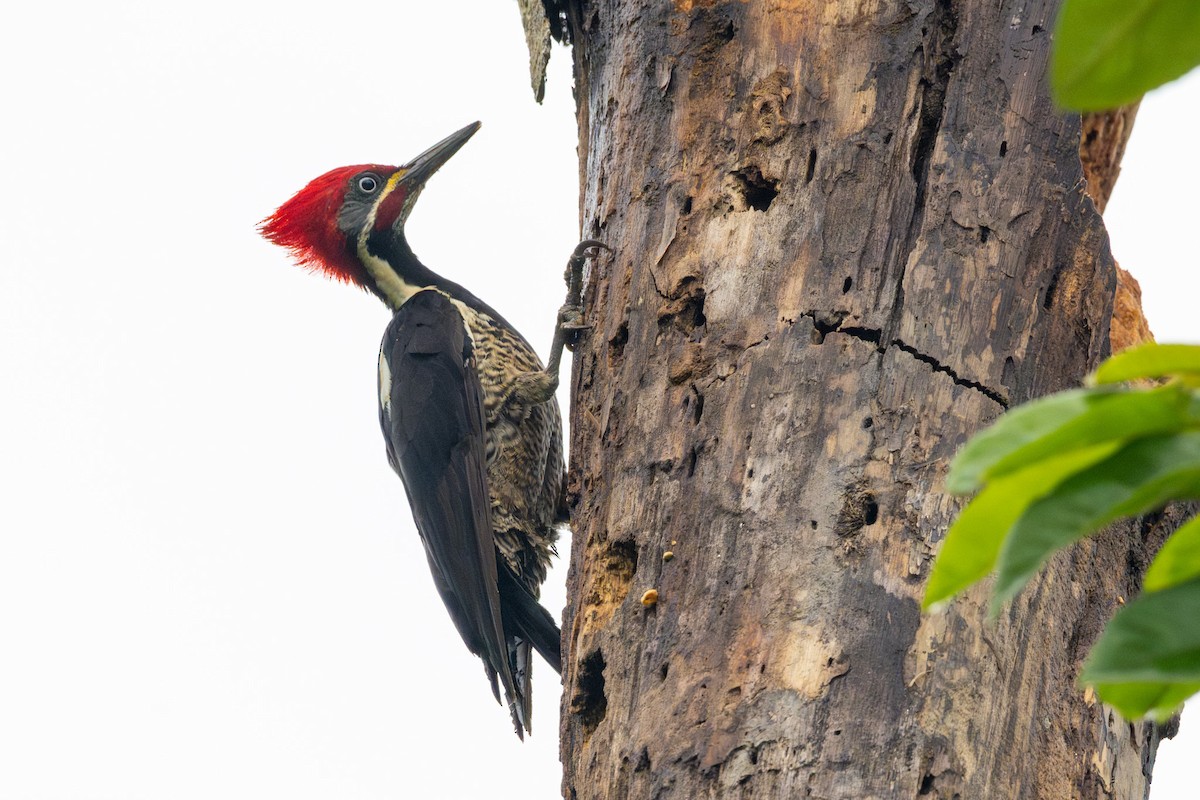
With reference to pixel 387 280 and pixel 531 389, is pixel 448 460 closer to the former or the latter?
pixel 531 389

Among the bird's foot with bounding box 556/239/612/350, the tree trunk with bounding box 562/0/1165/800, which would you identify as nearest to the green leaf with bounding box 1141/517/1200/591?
the tree trunk with bounding box 562/0/1165/800

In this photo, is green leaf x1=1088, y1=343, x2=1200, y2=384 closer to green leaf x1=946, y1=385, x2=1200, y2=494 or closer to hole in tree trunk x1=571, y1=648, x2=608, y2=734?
green leaf x1=946, y1=385, x2=1200, y2=494

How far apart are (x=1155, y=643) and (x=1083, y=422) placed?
0.37ft

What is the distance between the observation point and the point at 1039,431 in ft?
2.08

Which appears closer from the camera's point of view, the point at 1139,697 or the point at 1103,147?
the point at 1139,697

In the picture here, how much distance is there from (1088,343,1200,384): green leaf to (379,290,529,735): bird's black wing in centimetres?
289

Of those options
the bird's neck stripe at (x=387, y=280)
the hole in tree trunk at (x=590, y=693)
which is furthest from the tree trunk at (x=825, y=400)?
the bird's neck stripe at (x=387, y=280)

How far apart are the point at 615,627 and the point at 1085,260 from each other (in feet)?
3.42

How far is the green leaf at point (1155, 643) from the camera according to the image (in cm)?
62

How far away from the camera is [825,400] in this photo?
2170mm

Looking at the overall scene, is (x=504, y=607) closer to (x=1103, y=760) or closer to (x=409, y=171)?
(x=409, y=171)

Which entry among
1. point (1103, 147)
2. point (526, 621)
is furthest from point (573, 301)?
point (1103, 147)

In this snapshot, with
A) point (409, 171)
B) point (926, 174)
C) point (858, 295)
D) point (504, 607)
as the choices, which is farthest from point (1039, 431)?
point (409, 171)

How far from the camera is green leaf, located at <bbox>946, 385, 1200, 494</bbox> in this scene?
24.6 inches
